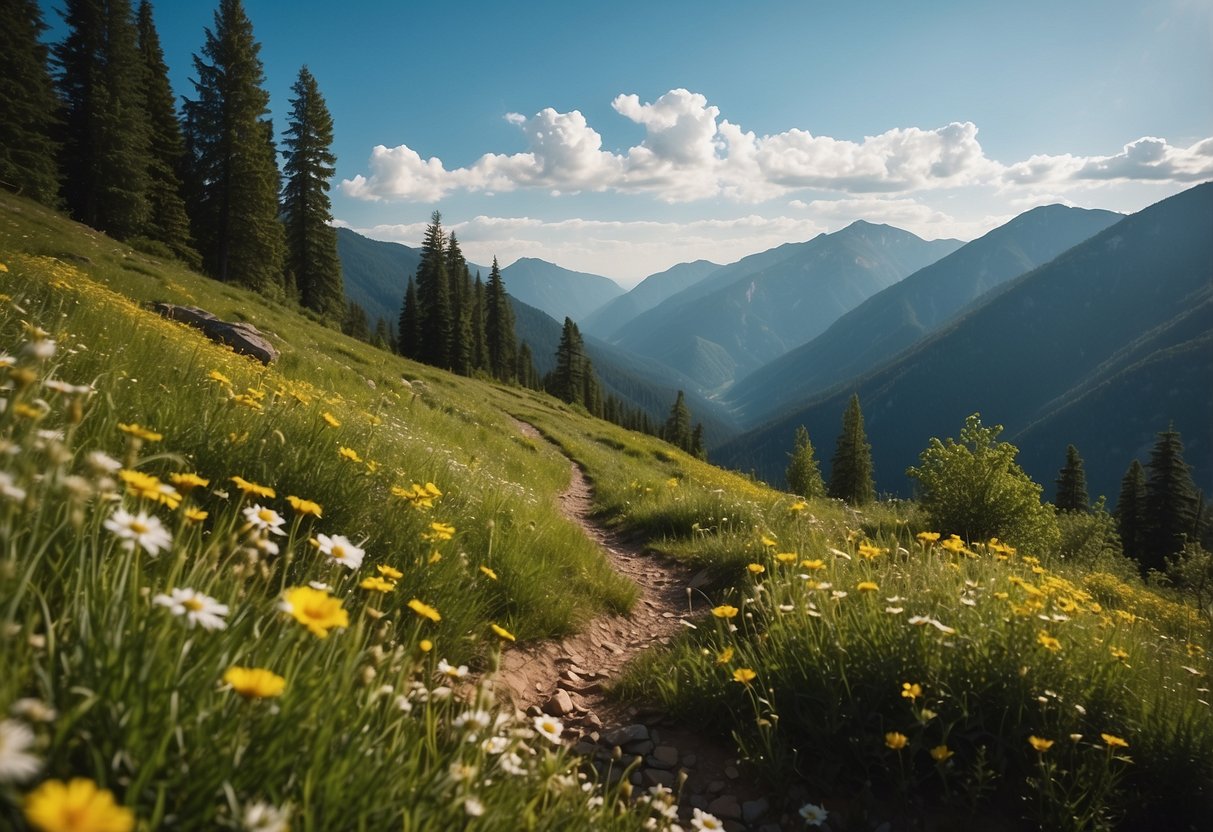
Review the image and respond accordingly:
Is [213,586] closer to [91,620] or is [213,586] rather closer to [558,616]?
[91,620]

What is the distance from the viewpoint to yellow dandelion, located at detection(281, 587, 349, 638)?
5.17 ft

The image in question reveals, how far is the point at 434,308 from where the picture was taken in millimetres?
60562

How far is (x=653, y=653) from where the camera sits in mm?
4754

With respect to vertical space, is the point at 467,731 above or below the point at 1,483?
below

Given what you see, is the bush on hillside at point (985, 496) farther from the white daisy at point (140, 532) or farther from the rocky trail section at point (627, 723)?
the white daisy at point (140, 532)

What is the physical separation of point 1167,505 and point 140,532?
64015 millimetres

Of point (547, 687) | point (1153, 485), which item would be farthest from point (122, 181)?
point (1153, 485)

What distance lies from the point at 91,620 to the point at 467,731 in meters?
1.09

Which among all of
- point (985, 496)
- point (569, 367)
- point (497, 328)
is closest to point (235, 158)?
point (985, 496)

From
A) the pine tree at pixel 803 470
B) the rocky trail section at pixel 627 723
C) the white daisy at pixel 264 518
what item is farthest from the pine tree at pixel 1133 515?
the white daisy at pixel 264 518

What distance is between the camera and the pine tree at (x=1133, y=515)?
161 ft

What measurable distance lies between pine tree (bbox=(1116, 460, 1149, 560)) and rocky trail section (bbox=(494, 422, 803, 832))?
2284 inches

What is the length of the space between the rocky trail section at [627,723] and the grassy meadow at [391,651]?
173 mm

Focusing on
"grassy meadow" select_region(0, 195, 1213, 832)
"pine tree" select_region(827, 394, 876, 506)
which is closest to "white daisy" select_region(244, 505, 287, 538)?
"grassy meadow" select_region(0, 195, 1213, 832)
